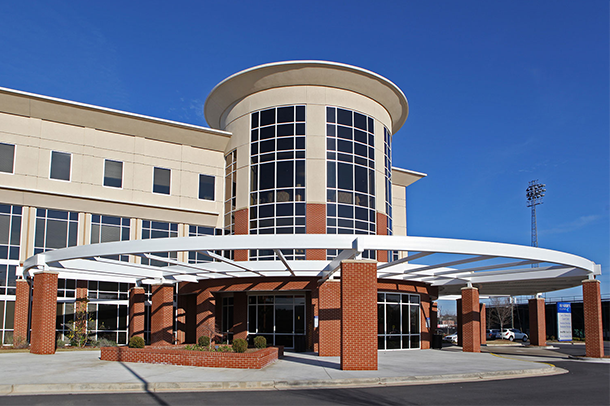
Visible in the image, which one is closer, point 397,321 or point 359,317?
point 359,317

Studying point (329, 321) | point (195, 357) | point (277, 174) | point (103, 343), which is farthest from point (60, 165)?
point (329, 321)

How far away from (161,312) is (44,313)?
255 inches

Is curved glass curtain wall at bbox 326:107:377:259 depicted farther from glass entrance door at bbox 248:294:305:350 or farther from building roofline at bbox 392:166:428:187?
building roofline at bbox 392:166:428:187

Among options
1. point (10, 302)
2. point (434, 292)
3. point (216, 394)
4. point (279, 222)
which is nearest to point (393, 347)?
point (434, 292)

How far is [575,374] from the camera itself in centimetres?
1792

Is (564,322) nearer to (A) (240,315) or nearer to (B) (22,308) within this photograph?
(A) (240,315)

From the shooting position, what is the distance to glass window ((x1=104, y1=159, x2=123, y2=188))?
1236 inches

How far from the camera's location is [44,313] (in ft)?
72.6

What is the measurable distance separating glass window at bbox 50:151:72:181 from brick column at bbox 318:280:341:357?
16882 mm

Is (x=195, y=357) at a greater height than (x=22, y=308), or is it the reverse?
(x=22, y=308)

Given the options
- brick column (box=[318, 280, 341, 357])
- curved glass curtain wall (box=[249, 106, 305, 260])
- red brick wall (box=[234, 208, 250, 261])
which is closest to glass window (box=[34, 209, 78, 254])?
red brick wall (box=[234, 208, 250, 261])

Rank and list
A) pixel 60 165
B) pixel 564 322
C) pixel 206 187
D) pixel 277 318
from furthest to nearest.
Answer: pixel 564 322 < pixel 206 187 < pixel 60 165 < pixel 277 318

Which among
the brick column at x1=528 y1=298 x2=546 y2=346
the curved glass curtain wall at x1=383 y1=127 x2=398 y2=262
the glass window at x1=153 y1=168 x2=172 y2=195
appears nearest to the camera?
the glass window at x1=153 y1=168 x2=172 y2=195

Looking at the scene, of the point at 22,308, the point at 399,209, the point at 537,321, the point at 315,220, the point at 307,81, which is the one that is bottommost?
the point at 537,321
